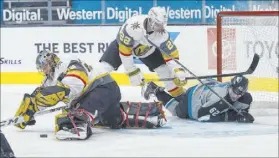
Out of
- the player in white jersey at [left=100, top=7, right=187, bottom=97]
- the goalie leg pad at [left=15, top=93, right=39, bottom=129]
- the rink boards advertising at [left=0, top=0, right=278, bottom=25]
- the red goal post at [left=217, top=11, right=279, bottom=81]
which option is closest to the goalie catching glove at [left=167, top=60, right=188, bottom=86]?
the player in white jersey at [left=100, top=7, right=187, bottom=97]

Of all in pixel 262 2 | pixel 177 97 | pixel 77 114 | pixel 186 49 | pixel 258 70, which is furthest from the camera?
pixel 262 2

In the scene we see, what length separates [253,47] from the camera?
6398 millimetres

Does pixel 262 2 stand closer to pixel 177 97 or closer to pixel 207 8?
pixel 207 8

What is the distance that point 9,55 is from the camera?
8.00 metres

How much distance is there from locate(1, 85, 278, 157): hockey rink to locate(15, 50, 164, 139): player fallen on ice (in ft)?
0.30

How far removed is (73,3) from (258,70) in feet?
12.8

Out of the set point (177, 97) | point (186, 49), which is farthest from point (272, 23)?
point (186, 49)

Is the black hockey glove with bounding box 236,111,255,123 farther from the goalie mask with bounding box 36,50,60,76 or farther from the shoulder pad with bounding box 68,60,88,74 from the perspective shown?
the goalie mask with bounding box 36,50,60,76

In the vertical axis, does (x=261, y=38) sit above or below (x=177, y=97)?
above

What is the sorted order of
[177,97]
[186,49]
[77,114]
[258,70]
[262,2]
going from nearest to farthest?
[77,114], [177,97], [258,70], [186,49], [262,2]

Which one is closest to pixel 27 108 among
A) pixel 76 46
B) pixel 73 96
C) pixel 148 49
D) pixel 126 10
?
pixel 73 96

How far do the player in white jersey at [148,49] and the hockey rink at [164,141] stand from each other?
0.38 meters

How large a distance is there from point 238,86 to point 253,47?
1304 millimetres

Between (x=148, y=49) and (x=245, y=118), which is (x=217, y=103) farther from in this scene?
(x=148, y=49)
